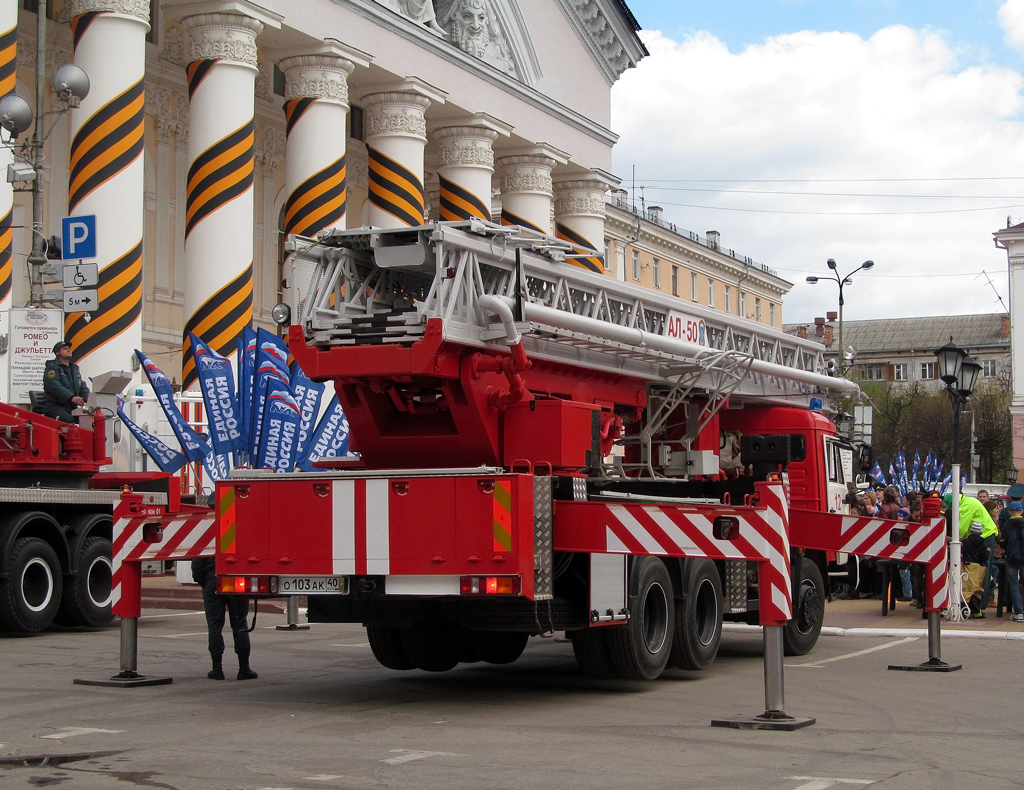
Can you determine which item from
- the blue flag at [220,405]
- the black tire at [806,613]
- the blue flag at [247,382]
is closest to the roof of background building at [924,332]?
the blue flag at [247,382]

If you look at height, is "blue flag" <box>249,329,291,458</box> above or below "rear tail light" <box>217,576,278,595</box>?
above

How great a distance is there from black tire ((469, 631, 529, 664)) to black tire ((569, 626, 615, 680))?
1410 mm

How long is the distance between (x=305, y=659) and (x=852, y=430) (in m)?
8.53

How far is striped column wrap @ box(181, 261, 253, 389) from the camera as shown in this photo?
88.5ft

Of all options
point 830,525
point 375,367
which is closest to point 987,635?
point 830,525

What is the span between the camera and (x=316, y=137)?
3020cm

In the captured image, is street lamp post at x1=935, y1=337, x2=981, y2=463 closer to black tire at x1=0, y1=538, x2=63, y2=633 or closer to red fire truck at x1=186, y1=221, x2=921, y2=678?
red fire truck at x1=186, y1=221, x2=921, y2=678

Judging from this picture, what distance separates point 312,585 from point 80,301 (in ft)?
34.4

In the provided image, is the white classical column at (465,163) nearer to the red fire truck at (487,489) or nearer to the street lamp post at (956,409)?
the street lamp post at (956,409)

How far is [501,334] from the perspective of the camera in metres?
11.1

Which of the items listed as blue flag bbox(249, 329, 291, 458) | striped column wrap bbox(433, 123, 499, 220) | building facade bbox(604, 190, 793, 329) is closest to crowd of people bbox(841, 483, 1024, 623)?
blue flag bbox(249, 329, 291, 458)

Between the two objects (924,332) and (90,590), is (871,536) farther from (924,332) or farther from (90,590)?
Result: (924,332)

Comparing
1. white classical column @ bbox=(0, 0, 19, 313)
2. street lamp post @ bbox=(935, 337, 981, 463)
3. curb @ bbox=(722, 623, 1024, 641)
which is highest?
white classical column @ bbox=(0, 0, 19, 313)

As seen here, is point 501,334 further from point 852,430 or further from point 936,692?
point 852,430
